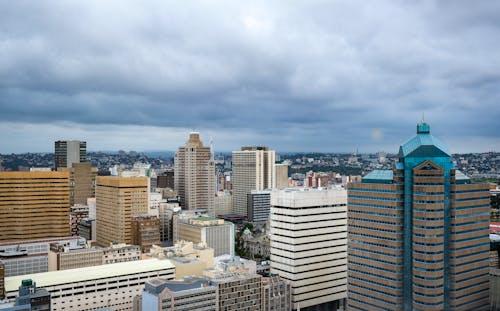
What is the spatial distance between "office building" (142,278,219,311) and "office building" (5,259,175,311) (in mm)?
16899

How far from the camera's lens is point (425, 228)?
72.6 m

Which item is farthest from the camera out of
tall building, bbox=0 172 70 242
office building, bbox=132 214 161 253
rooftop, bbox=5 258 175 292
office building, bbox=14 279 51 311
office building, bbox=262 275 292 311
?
tall building, bbox=0 172 70 242

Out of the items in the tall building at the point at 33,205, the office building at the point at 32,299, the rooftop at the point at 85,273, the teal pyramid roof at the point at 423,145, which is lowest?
the rooftop at the point at 85,273

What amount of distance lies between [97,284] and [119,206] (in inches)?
2365

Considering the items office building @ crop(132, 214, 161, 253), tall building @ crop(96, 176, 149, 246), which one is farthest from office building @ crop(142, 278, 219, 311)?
tall building @ crop(96, 176, 149, 246)

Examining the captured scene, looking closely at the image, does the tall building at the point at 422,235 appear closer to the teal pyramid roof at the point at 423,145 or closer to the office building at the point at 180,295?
the teal pyramid roof at the point at 423,145

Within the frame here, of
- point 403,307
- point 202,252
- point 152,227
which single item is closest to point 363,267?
point 403,307

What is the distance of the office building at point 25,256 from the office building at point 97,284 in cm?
2419

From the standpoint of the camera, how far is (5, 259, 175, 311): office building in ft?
304

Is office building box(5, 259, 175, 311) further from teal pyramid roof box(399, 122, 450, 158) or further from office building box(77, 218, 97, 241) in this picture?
office building box(77, 218, 97, 241)

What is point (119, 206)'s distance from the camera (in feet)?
511

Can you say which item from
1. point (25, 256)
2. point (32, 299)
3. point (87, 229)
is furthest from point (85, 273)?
point (87, 229)

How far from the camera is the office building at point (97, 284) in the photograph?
304 ft

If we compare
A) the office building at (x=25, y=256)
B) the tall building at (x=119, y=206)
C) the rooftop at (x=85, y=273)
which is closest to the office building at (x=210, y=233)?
the tall building at (x=119, y=206)
